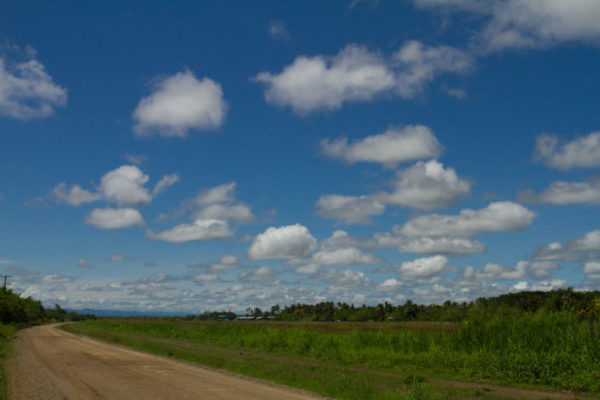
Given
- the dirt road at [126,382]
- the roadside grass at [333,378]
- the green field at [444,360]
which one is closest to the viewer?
the dirt road at [126,382]

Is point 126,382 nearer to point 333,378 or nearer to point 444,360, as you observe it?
point 333,378

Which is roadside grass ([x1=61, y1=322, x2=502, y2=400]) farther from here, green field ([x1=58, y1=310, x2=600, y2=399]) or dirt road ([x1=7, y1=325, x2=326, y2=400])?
dirt road ([x1=7, y1=325, x2=326, y2=400])

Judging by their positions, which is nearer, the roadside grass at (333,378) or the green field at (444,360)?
the roadside grass at (333,378)

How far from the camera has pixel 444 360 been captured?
24.6 m

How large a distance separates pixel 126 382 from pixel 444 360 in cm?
1462

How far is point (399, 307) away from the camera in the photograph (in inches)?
5743

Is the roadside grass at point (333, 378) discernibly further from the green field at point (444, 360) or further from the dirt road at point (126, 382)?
the dirt road at point (126, 382)

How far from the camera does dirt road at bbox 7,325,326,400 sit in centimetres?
1681

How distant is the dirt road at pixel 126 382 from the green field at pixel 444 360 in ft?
6.60

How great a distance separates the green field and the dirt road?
2.01m

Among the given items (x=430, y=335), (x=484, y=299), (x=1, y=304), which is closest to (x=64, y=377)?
(x=430, y=335)

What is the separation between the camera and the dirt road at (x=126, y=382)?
1681 centimetres

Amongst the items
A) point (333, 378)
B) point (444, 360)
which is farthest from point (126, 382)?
point (444, 360)

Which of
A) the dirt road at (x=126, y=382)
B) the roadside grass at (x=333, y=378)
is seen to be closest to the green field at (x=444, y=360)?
the roadside grass at (x=333, y=378)
